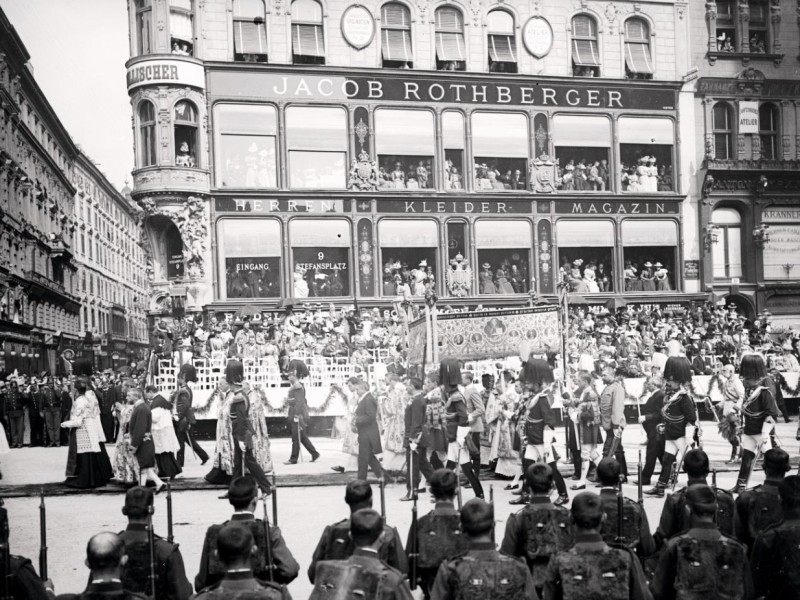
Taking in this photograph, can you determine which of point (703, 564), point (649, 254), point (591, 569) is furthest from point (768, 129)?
point (591, 569)

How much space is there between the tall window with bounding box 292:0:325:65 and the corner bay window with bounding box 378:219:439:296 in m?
6.15

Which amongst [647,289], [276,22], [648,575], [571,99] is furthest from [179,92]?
[648,575]

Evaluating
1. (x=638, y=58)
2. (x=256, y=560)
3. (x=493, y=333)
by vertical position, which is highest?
(x=638, y=58)

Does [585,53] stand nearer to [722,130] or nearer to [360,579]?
[722,130]

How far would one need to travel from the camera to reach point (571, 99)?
110 ft

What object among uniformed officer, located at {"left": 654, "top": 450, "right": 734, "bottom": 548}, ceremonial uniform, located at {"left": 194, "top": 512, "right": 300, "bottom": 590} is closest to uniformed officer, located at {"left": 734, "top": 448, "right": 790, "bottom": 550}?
uniformed officer, located at {"left": 654, "top": 450, "right": 734, "bottom": 548}

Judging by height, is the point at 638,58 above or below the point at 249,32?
below

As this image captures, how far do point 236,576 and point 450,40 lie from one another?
30.2 m

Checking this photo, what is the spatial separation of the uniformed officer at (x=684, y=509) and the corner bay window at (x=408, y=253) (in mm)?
24694

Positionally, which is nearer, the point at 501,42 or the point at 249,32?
the point at 249,32

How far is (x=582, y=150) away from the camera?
112 feet

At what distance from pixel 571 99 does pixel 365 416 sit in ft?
73.4

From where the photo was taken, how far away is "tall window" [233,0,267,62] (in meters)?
30.5

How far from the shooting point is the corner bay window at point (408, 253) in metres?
31.7
